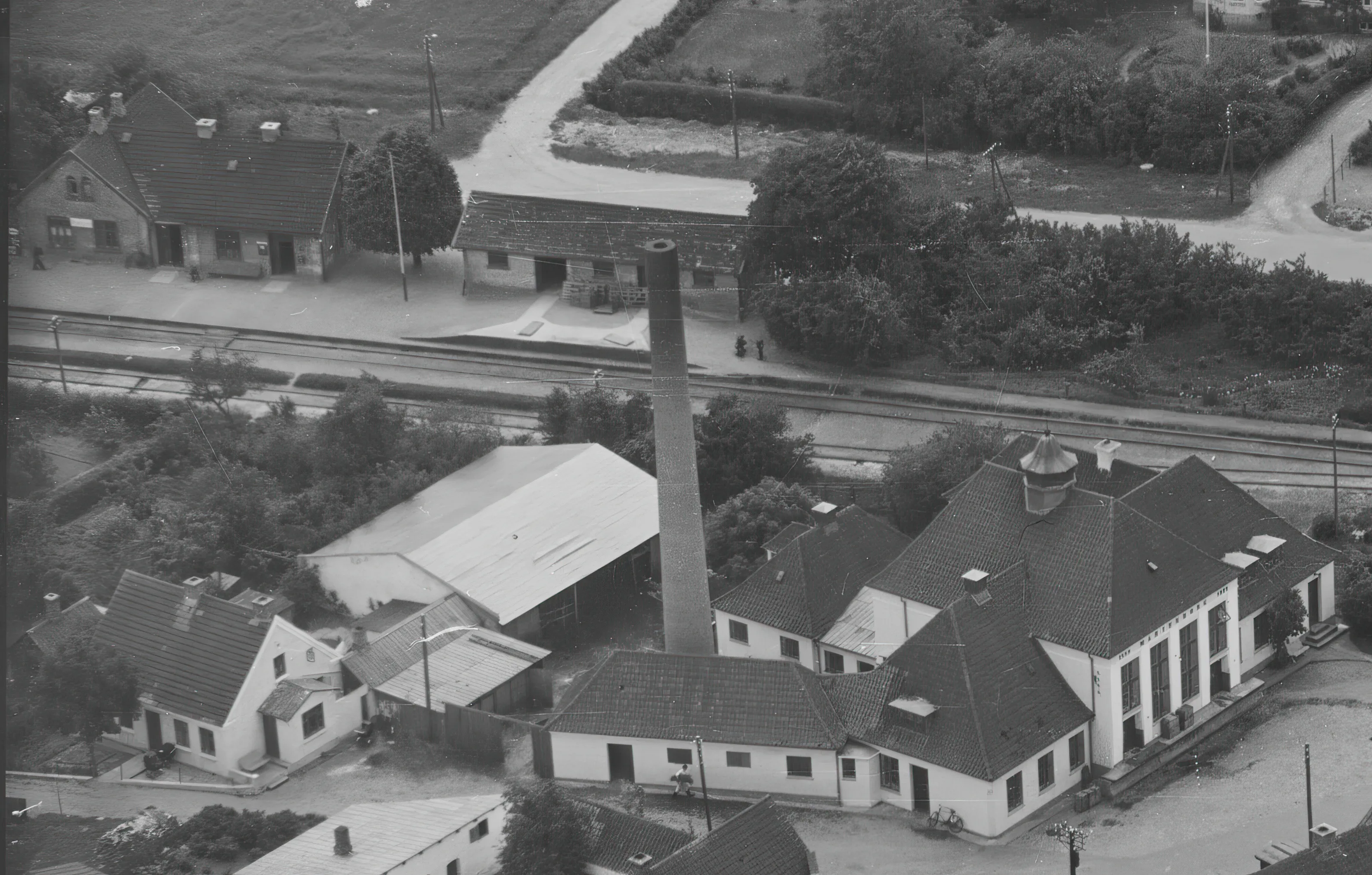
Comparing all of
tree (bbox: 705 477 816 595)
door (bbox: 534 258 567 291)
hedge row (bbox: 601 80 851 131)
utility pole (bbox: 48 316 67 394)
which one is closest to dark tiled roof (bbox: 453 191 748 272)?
door (bbox: 534 258 567 291)

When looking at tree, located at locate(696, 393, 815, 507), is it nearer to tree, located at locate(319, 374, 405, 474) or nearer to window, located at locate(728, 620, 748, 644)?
window, located at locate(728, 620, 748, 644)

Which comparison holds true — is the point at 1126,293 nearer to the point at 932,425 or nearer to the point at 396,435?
the point at 932,425

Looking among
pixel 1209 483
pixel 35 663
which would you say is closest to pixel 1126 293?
pixel 1209 483

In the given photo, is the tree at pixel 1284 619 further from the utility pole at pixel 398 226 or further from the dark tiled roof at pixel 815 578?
the utility pole at pixel 398 226

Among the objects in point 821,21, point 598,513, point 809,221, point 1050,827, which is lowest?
point 1050,827

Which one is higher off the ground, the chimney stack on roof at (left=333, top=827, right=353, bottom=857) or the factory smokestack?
the factory smokestack

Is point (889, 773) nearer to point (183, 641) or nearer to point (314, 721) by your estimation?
point (314, 721)

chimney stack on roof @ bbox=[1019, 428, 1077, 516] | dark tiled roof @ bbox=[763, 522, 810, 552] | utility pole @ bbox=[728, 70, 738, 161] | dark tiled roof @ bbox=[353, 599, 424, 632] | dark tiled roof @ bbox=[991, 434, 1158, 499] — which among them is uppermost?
utility pole @ bbox=[728, 70, 738, 161]
